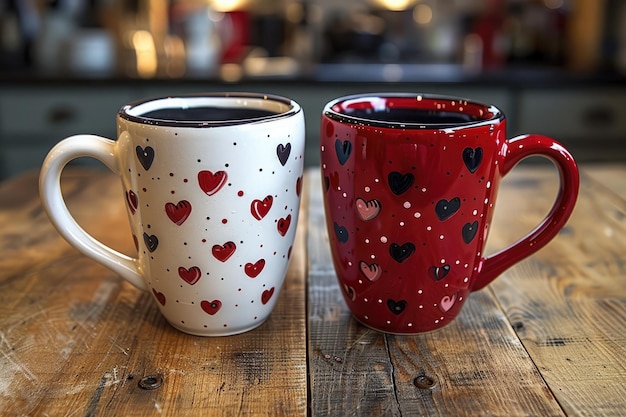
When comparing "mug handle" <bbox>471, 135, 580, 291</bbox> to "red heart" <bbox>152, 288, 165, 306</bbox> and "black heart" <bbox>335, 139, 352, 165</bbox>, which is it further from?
"red heart" <bbox>152, 288, 165, 306</bbox>

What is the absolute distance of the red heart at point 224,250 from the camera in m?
0.51

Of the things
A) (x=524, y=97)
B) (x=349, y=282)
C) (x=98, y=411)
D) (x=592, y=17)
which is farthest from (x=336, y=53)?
(x=98, y=411)

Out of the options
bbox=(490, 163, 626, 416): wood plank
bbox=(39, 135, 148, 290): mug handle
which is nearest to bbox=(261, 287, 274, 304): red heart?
bbox=(39, 135, 148, 290): mug handle

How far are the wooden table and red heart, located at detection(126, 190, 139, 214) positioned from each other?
0.10 meters

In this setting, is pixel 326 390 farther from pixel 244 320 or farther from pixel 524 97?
pixel 524 97

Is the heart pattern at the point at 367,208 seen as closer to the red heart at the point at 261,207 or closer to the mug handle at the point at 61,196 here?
the red heart at the point at 261,207

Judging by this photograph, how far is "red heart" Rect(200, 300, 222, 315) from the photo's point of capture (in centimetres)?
53

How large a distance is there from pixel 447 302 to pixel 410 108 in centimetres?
18

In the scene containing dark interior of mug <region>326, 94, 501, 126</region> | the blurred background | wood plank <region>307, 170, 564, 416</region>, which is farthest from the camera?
the blurred background

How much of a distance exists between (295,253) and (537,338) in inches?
10.7

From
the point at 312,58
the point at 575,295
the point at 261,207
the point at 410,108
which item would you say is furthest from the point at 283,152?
the point at 312,58

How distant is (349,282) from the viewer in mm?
557

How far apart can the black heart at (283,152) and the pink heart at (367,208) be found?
6 centimetres

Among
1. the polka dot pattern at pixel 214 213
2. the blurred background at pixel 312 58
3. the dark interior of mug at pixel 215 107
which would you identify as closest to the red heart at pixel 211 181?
the polka dot pattern at pixel 214 213
